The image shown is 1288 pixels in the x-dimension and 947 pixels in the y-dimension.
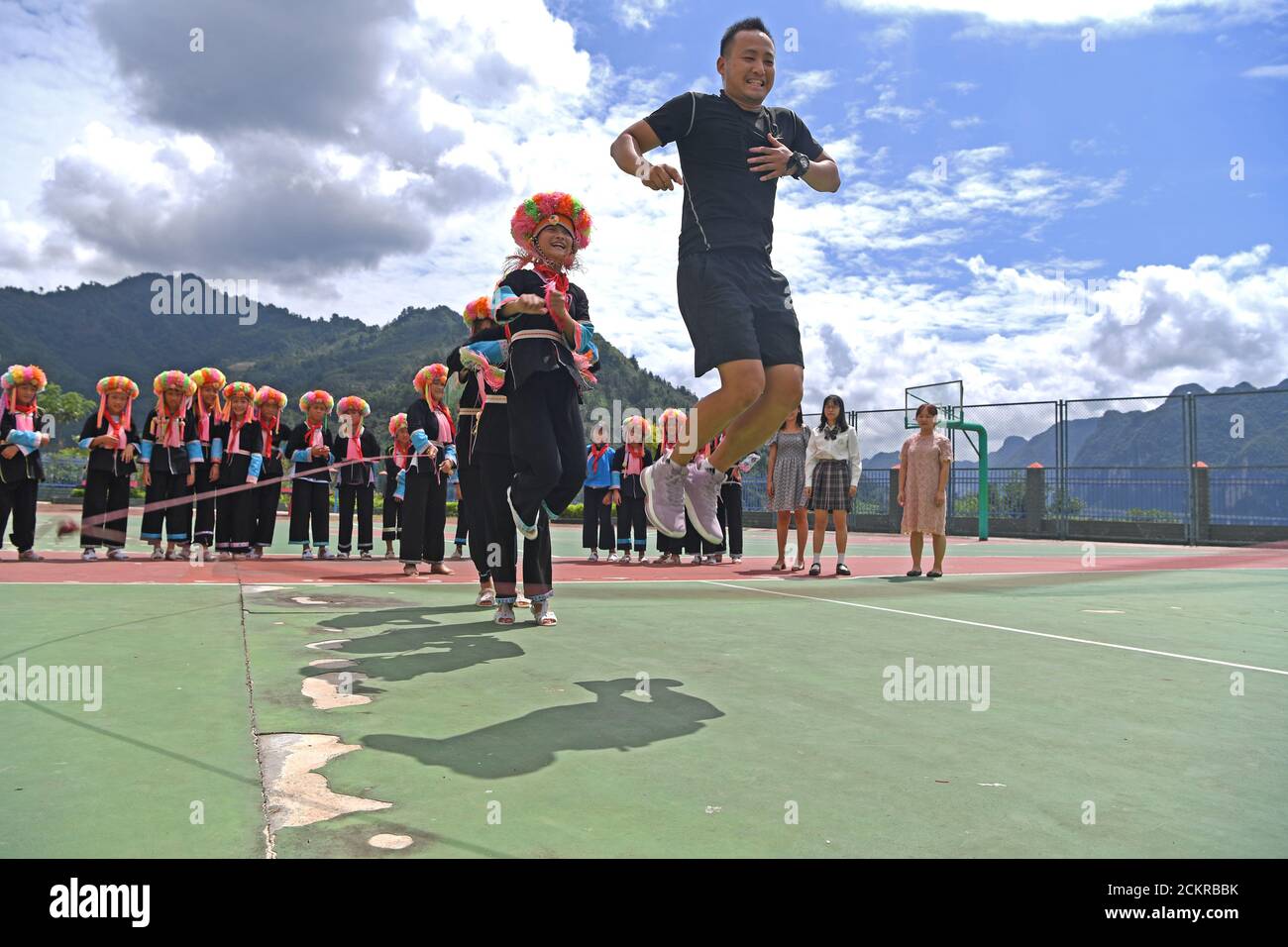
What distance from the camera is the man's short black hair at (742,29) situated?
443cm

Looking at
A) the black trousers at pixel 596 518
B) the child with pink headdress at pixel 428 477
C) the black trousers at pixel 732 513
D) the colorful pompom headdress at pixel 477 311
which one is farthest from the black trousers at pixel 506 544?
the black trousers at pixel 732 513

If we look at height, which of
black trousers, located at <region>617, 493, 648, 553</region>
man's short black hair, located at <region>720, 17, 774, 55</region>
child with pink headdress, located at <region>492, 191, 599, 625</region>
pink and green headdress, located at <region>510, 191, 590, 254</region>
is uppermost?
man's short black hair, located at <region>720, 17, 774, 55</region>

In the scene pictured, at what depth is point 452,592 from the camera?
289 inches

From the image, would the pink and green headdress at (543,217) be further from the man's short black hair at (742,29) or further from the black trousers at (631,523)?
the black trousers at (631,523)

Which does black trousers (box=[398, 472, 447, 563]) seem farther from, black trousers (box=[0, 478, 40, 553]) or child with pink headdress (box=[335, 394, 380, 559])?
black trousers (box=[0, 478, 40, 553])

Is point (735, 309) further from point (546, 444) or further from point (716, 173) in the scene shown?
point (546, 444)

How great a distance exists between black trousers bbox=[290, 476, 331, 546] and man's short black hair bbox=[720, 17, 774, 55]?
343 inches

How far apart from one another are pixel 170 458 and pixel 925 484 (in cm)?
864

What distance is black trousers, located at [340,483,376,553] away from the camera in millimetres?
11547

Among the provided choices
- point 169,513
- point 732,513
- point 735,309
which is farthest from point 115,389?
point 735,309

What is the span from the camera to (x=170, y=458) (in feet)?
35.8

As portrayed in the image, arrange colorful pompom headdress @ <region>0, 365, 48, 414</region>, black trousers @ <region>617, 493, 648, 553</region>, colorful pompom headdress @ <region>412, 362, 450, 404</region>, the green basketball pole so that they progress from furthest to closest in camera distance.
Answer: the green basketball pole < black trousers @ <region>617, 493, 648, 553</region> < colorful pompom headdress @ <region>0, 365, 48, 414</region> < colorful pompom headdress @ <region>412, 362, 450, 404</region>

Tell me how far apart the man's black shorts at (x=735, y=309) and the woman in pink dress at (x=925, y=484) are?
5648mm

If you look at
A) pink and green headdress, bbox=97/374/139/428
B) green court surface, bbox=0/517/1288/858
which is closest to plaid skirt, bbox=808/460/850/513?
green court surface, bbox=0/517/1288/858
